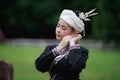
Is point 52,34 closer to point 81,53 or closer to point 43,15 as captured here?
point 43,15

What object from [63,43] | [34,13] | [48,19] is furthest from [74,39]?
[34,13]

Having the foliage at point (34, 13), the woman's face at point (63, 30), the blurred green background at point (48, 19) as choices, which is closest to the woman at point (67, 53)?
the woman's face at point (63, 30)

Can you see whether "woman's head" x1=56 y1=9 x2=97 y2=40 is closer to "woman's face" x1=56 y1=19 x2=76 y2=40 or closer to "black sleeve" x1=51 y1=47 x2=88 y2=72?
"woman's face" x1=56 y1=19 x2=76 y2=40

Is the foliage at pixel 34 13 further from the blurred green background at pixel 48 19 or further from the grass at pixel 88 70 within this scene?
the grass at pixel 88 70

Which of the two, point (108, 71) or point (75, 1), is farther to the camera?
point (75, 1)

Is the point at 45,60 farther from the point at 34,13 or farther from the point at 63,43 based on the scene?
the point at 34,13

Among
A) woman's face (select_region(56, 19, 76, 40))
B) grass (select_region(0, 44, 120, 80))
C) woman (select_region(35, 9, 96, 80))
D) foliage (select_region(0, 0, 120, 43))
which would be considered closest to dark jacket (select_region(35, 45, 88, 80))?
woman (select_region(35, 9, 96, 80))

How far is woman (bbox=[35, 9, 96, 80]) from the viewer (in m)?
5.53

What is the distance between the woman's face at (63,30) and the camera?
5648mm

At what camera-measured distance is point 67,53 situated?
5.60 meters

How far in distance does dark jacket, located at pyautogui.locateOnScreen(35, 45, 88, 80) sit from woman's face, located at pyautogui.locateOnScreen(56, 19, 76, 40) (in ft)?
0.55

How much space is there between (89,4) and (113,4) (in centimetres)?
458

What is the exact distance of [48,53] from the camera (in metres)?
5.65

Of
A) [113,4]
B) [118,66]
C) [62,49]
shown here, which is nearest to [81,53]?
[62,49]
